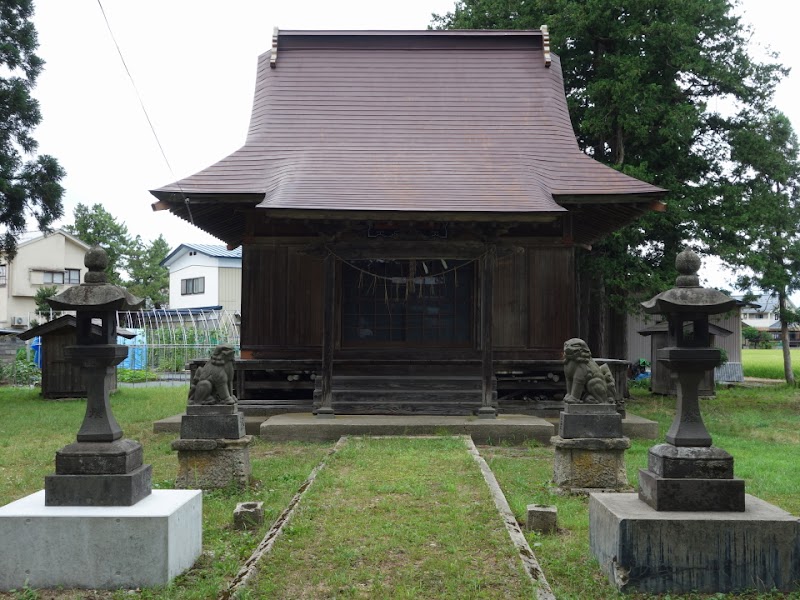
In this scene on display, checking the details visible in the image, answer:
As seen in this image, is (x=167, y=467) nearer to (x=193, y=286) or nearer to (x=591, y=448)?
(x=591, y=448)

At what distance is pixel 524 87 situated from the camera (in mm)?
15516

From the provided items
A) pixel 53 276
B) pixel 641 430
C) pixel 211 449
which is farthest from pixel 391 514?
pixel 53 276

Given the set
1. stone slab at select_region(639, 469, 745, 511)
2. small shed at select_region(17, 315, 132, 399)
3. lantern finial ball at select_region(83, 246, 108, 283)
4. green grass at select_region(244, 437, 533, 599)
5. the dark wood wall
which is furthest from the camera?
small shed at select_region(17, 315, 132, 399)

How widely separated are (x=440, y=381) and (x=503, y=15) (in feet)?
40.5

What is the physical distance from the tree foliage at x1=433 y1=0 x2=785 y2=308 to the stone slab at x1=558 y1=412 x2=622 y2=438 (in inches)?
400

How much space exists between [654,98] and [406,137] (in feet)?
22.7

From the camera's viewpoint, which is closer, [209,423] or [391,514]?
[391,514]

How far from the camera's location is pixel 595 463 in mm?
7512

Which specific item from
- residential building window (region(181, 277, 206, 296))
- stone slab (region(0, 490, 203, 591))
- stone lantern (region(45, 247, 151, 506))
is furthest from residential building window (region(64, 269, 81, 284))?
stone slab (region(0, 490, 203, 591))

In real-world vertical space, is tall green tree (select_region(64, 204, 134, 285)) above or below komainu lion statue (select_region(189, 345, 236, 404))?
above

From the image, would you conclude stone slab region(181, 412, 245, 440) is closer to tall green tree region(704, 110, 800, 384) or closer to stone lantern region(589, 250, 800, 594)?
stone lantern region(589, 250, 800, 594)

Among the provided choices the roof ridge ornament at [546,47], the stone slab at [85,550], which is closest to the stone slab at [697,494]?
the stone slab at [85,550]

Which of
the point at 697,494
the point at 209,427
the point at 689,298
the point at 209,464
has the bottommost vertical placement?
the point at 209,464

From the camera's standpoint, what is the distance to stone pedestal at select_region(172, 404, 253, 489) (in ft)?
25.0
